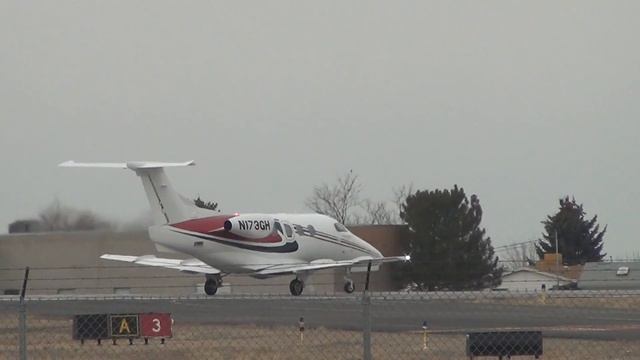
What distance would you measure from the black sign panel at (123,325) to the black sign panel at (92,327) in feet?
0.30

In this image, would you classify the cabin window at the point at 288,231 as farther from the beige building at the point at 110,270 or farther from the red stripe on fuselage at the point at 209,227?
the beige building at the point at 110,270

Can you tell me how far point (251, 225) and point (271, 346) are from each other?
68.4 ft

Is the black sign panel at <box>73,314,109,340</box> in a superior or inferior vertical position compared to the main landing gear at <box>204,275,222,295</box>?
inferior

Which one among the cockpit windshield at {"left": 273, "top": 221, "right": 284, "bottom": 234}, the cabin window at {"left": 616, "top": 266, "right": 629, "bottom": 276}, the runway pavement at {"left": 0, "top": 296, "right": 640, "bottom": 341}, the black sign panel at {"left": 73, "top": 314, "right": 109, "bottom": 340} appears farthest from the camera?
the cabin window at {"left": 616, "top": 266, "right": 629, "bottom": 276}

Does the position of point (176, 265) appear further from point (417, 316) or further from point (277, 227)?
point (417, 316)

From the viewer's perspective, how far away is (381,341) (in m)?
22.4

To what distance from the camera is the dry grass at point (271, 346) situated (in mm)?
19203

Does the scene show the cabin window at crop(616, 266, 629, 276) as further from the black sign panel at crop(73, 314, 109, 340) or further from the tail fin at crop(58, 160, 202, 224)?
the black sign panel at crop(73, 314, 109, 340)

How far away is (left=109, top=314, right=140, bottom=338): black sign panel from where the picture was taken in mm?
14323

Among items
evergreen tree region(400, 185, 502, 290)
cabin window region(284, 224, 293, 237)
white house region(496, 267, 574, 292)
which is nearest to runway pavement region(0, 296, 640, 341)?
cabin window region(284, 224, 293, 237)

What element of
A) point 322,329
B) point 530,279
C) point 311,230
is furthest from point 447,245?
point 322,329

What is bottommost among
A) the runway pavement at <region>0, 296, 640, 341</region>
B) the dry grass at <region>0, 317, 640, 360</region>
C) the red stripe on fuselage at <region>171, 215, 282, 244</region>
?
the dry grass at <region>0, 317, 640, 360</region>

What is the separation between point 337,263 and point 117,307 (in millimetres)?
11356

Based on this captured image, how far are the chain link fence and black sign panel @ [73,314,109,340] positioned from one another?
2 cm
